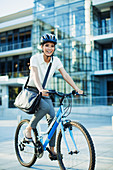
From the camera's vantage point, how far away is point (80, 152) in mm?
3121

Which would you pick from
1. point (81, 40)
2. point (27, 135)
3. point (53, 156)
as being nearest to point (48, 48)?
point (27, 135)

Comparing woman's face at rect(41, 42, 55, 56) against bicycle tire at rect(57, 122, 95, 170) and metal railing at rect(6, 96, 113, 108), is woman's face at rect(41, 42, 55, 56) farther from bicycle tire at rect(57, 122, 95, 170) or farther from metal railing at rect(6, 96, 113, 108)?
metal railing at rect(6, 96, 113, 108)

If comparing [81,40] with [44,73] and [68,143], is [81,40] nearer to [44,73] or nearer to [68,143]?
[44,73]

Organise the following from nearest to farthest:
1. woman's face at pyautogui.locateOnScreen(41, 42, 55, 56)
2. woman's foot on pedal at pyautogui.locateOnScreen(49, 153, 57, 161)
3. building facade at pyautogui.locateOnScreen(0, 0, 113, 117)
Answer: woman's foot on pedal at pyautogui.locateOnScreen(49, 153, 57, 161), woman's face at pyautogui.locateOnScreen(41, 42, 55, 56), building facade at pyautogui.locateOnScreen(0, 0, 113, 117)

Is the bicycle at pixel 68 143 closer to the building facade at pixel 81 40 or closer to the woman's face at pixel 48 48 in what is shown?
the woman's face at pixel 48 48

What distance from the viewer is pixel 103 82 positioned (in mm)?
28547

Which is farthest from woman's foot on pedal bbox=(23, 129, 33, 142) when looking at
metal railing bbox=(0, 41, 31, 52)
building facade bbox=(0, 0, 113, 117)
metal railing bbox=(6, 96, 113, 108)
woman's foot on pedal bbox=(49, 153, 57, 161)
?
metal railing bbox=(0, 41, 31, 52)

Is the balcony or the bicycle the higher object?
the balcony

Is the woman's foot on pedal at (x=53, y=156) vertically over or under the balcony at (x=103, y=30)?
under

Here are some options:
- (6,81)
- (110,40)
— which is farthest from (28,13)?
(110,40)

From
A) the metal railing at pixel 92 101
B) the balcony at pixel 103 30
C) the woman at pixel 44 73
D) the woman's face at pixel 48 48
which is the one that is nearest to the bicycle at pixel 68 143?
the woman at pixel 44 73

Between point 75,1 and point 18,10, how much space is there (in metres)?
9.49

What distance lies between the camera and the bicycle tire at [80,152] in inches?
114

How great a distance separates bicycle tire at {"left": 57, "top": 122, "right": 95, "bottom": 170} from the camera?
9.51ft
